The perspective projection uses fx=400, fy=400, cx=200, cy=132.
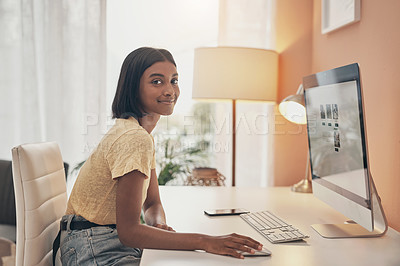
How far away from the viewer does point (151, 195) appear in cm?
162

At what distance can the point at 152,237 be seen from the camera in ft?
3.51

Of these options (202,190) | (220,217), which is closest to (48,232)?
(220,217)

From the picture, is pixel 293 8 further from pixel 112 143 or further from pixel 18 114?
pixel 18 114

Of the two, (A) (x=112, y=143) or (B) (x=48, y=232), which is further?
(B) (x=48, y=232)

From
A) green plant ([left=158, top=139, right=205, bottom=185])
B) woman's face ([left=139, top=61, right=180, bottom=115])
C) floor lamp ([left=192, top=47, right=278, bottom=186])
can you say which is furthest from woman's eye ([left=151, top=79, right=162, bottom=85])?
green plant ([left=158, top=139, right=205, bottom=185])

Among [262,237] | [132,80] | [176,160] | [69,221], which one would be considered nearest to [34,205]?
[69,221]

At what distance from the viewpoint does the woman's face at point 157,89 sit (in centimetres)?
133

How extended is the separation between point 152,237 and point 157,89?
504 millimetres

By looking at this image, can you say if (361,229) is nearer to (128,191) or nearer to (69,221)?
(128,191)

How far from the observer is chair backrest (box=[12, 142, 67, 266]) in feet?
4.27

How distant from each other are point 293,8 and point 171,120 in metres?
1.11

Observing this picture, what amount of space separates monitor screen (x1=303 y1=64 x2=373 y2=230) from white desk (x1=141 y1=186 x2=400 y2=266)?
9 cm

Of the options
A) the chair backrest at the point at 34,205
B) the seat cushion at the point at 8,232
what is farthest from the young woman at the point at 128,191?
the seat cushion at the point at 8,232

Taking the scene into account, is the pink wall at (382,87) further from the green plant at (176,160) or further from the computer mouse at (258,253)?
the green plant at (176,160)
